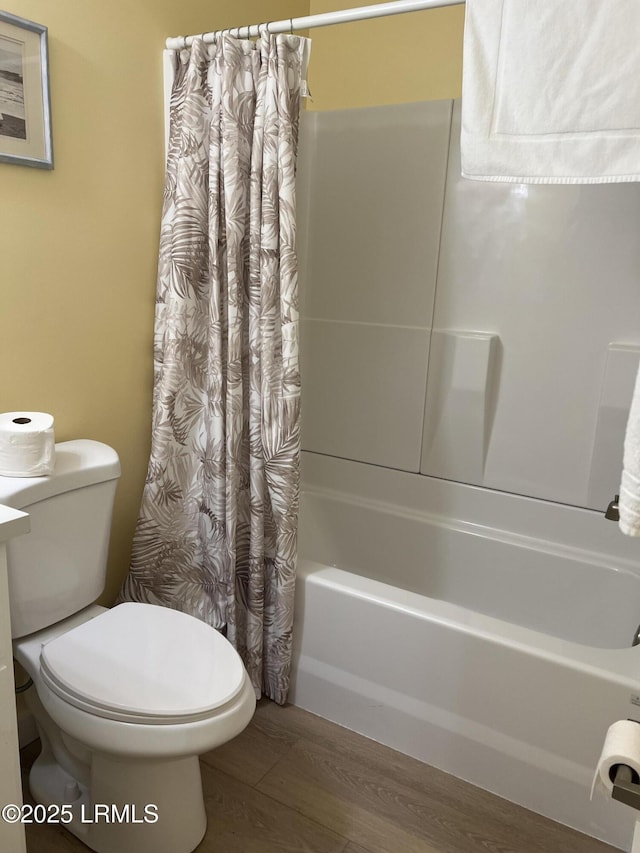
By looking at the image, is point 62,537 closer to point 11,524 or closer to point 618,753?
point 11,524

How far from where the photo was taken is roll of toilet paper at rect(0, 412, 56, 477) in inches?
57.2

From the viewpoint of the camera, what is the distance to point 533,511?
2232 mm

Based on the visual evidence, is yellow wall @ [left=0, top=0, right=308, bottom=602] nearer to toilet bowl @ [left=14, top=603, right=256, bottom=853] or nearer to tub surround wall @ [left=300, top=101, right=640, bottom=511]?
toilet bowl @ [left=14, top=603, right=256, bottom=853]

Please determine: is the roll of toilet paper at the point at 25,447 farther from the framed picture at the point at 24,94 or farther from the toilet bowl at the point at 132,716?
the framed picture at the point at 24,94

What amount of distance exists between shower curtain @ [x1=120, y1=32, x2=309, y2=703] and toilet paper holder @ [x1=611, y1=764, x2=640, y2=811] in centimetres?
120

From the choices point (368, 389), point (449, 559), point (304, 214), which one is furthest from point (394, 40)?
point (449, 559)

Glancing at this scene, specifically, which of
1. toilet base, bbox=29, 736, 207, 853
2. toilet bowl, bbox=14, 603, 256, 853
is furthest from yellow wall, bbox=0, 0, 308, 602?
toilet base, bbox=29, 736, 207, 853

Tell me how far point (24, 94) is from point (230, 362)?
0.80 m

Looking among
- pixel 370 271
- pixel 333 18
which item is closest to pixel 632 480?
pixel 333 18

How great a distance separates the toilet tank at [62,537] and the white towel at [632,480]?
1.21 meters

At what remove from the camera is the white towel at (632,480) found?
809mm

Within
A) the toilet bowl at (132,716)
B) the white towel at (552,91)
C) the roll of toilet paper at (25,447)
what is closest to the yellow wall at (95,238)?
the roll of toilet paper at (25,447)

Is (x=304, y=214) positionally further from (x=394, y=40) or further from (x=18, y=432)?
(x=18, y=432)

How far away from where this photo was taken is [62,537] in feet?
5.16
